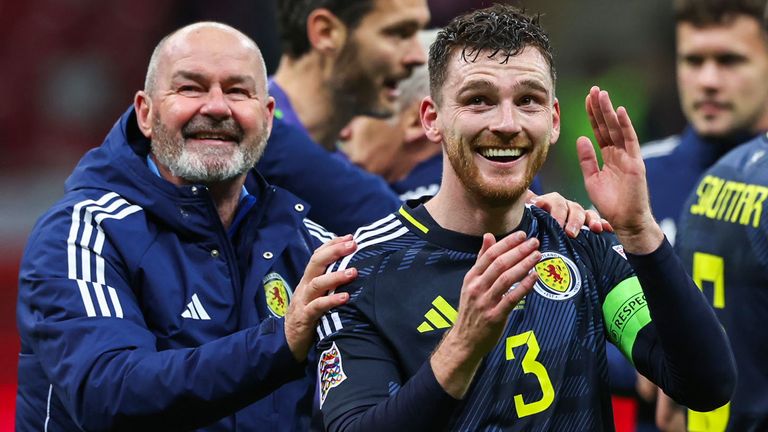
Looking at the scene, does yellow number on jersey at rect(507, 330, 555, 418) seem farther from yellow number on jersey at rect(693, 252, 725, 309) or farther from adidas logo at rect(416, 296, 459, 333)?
yellow number on jersey at rect(693, 252, 725, 309)

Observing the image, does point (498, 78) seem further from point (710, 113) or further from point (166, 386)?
point (710, 113)

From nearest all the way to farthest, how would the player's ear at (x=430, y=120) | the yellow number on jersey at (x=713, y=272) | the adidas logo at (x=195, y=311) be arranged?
the player's ear at (x=430, y=120)
the adidas logo at (x=195, y=311)
the yellow number on jersey at (x=713, y=272)

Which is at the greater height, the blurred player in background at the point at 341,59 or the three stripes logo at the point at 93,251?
the three stripes logo at the point at 93,251

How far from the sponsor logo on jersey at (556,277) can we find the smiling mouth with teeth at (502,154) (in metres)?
0.25

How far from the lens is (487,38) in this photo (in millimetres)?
3189

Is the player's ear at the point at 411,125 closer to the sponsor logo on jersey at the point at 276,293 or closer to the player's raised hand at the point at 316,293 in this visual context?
the sponsor logo on jersey at the point at 276,293

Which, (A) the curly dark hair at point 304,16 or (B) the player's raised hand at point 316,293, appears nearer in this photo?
(B) the player's raised hand at point 316,293

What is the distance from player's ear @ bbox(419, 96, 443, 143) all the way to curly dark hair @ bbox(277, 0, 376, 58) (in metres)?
Answer: 2.75

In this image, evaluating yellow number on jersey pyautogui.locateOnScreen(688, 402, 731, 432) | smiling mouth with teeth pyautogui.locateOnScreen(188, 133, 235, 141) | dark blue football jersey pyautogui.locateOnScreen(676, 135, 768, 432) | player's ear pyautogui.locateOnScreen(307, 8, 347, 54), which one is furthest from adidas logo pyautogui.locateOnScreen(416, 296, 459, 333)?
player's ear pyautogui.locateOnScreen(307, 8, 347, 54)

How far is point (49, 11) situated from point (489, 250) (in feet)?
31.7

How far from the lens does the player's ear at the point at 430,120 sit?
3.29 meters

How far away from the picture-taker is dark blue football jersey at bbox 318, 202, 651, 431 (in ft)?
10.00

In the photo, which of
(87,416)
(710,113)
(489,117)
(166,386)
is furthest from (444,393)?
(710,113)

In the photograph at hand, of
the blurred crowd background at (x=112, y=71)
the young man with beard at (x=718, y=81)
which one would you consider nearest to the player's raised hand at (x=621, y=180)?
the young man with beard at (x=718, y=81)
